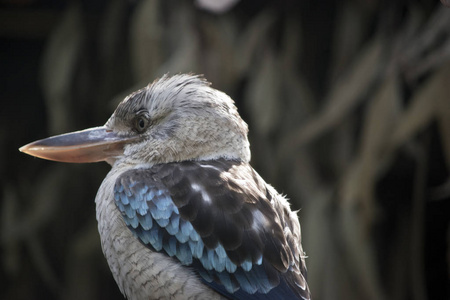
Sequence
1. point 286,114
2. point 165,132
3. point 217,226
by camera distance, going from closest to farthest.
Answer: point 217,226 < point 165,132 < point 286,114

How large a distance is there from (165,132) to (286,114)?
1330 millimetres

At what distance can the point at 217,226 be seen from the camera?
4.45 feet

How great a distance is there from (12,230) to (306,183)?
4.54 ft

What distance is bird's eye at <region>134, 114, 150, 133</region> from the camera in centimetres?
160

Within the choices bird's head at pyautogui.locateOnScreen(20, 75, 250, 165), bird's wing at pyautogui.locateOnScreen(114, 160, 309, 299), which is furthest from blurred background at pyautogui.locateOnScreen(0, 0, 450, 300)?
bird's wing at pyautogui.locateOnScreen(114, 160, 309, 299)

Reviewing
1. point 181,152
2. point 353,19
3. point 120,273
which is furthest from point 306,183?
point 120,273

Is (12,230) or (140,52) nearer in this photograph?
(140,52)

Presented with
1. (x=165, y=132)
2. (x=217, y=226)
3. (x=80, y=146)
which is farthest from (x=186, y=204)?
(x=80, y=146)

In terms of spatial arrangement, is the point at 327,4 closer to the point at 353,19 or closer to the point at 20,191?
the point at 353,19

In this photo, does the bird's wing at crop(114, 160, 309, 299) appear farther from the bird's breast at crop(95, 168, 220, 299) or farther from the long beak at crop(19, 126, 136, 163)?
the long beak at crop(19, 126, 136, 163)

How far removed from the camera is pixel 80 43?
302cm

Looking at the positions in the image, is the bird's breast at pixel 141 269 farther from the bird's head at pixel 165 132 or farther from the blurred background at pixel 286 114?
the blurred background at pixel 286 114

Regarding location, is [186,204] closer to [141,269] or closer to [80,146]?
[141,269]

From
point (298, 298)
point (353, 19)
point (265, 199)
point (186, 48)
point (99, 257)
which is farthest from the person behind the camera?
point (99, 257)
